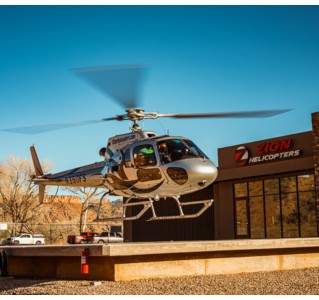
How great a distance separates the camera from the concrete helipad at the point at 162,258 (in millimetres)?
10758

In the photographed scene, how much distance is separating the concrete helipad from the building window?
1045cm

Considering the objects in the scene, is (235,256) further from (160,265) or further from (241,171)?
(241,171)

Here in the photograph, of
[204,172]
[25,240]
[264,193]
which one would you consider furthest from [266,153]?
[25,240]

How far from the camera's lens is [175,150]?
14039 millimetres

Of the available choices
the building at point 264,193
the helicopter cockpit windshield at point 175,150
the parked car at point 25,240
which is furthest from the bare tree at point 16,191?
the helicopter cockpit windshield at point 175,150

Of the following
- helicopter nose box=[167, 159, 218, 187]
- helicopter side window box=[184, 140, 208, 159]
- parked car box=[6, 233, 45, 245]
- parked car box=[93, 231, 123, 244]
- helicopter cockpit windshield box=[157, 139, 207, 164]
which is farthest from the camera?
parked car box=[6, 233, 45, 245]

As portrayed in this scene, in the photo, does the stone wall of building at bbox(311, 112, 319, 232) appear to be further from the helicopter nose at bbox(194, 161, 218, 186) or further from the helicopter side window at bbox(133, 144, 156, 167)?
the helicopter side window at bbox(133, 144, 156, 167)

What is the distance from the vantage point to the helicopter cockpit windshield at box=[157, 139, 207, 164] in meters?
14.0

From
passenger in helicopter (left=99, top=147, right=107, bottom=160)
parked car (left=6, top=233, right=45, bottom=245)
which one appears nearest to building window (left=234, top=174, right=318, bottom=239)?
passenger in helicopter (left=99, top=147, right=107, bottom=160)

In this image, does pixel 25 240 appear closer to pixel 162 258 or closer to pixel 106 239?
pixel 106 239

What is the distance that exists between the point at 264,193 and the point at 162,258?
15.9m

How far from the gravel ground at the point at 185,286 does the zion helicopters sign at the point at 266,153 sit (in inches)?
538

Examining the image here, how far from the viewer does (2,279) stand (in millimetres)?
12445

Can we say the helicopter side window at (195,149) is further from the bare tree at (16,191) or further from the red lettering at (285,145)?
the bare tree at (16,191)
